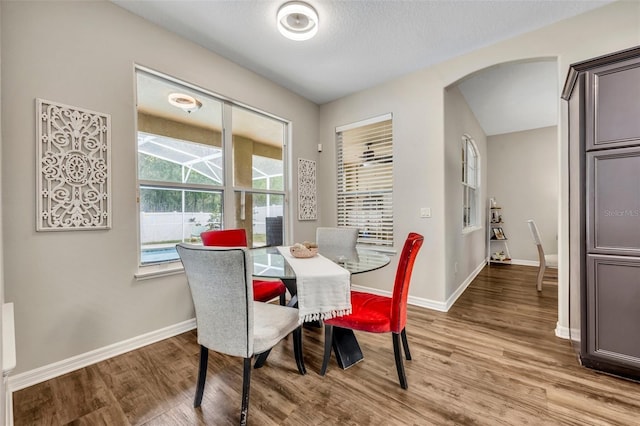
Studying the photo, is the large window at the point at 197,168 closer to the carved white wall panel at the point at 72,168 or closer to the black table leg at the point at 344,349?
the carved white wall panel at the point at 72,168

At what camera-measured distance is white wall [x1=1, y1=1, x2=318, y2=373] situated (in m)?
1.72

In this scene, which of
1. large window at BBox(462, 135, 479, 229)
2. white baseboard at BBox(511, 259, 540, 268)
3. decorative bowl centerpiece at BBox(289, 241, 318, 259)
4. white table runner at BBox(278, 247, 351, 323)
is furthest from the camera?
white baseboard at BBox(511, 259, 540, 268)

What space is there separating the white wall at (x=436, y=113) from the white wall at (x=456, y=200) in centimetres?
10

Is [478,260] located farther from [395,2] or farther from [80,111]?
[80,111]

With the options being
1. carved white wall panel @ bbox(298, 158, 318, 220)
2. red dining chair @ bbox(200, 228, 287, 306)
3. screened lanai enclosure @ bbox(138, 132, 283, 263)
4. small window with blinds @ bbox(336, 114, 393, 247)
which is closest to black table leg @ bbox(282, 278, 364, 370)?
red dining chair @ bbox(200, 228, 287, 306)

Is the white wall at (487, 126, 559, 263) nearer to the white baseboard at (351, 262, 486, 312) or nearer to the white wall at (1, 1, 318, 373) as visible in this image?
the white baseboard at (351, 262, 486, 312)

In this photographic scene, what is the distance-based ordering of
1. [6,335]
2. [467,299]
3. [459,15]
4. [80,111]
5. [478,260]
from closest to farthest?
[6,335] → [80,111] → [459,15] → [467,299] → [478,260]

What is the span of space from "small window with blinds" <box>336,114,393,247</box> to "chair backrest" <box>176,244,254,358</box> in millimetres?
2508

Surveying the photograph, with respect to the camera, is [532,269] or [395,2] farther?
[532,269]

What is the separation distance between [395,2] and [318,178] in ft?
7.85

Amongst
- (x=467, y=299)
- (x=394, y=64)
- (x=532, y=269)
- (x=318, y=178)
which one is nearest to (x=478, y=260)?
(x=532, y=269)

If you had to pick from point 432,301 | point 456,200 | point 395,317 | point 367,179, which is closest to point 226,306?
point 395,317

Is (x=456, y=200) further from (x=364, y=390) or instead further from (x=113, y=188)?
(x=113, y=188)

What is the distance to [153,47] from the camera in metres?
2.35
